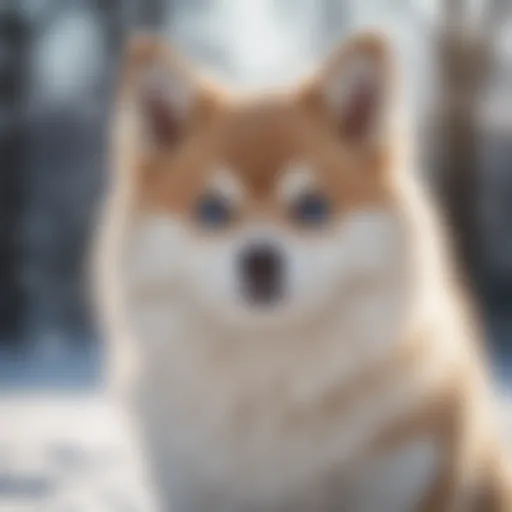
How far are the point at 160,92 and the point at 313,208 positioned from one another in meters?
0.20

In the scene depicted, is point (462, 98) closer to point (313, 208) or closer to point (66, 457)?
point (313, 208)

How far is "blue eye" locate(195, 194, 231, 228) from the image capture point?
974 mm

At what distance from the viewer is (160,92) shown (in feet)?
3.33

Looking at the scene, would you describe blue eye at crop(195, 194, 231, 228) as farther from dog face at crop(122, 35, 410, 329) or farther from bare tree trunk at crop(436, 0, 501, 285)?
bare tree trunk at crop(436, 0, 501, 285)

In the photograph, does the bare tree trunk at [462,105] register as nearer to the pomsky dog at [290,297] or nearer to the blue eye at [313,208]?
the pomsky dog at [290,297]

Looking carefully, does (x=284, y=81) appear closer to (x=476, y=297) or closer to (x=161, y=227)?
(x=161, y=227)

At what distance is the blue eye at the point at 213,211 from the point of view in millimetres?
974

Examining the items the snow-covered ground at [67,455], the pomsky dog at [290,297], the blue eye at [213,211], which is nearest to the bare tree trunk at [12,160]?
the snow-covered ground at [67,455]

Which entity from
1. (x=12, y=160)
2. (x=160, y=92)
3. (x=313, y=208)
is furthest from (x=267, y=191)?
(x=12, y=160)

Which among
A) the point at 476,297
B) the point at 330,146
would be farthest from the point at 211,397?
the point at 476,297

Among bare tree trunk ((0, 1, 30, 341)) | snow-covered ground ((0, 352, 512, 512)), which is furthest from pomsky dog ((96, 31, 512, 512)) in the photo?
bare tree trunk ((0, 1, 30, 341))

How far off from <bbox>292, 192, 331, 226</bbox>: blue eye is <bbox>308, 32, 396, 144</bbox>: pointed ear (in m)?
0.08

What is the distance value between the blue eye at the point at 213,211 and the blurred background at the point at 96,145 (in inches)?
11.8

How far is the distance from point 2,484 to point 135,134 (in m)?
0.52
